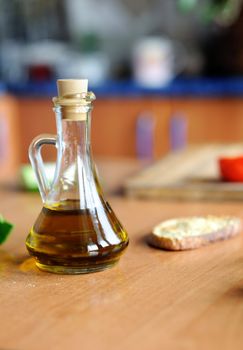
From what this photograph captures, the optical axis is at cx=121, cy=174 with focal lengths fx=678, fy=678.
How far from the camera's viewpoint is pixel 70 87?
2.54ft

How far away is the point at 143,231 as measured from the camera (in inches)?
40.2

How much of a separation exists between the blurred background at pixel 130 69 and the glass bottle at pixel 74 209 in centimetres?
236

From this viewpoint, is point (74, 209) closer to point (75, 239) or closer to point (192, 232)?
point (75, 239)

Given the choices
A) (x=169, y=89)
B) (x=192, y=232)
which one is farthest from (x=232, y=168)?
(x=169, y=89)

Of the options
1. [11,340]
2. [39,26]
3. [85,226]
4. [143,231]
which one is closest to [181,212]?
[143,231]

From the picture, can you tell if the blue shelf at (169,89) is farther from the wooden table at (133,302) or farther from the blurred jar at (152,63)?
the wooden table at (133,302)

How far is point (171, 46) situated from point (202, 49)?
0.18 metres

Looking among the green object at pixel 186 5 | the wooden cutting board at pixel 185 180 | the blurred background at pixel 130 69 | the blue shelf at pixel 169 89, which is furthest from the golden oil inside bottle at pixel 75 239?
the green object at pixel 186 5

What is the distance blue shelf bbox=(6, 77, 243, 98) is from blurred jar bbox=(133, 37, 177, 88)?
0.34 feet

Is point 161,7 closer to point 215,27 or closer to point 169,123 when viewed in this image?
point 215,27

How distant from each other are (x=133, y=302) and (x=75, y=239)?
11 centimetres

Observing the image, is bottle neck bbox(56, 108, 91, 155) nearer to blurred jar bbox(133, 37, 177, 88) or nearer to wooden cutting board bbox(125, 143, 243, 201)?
wooden cutting board bbox(125, 143, 243, 201)

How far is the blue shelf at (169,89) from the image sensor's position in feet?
10.5

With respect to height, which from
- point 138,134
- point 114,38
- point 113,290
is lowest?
point 138,134
